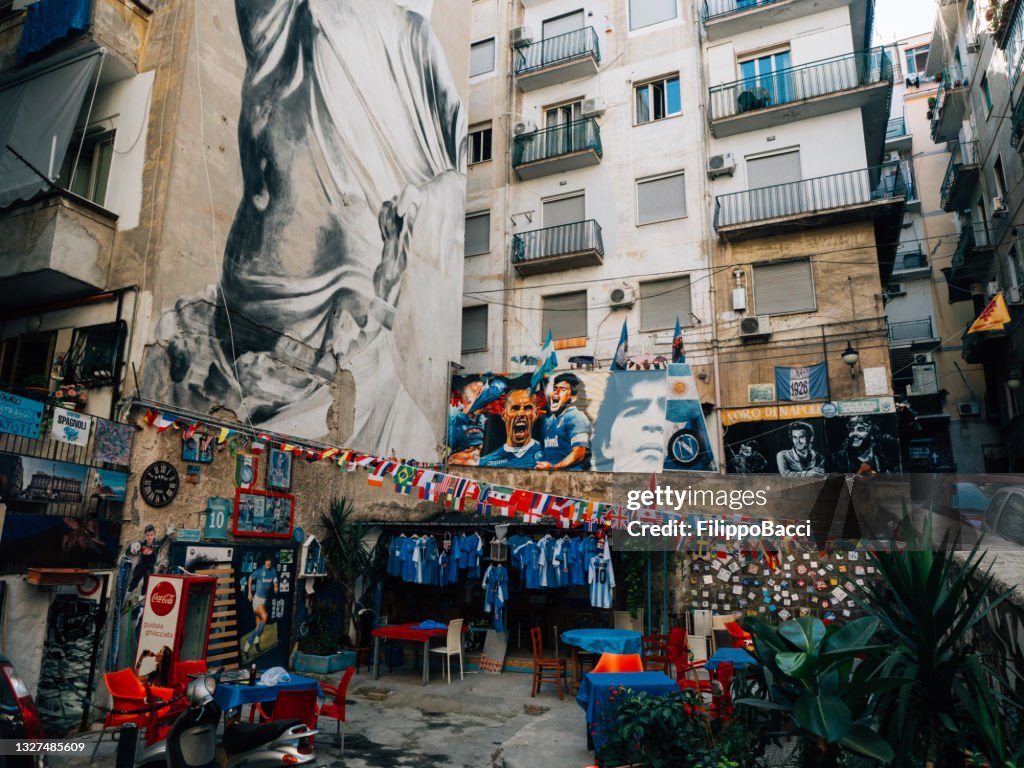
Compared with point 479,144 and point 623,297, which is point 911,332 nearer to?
point 623,297

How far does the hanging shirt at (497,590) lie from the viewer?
12.0m

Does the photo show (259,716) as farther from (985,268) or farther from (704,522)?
Answer: (985,268)

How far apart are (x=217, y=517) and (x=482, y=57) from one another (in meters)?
17.9

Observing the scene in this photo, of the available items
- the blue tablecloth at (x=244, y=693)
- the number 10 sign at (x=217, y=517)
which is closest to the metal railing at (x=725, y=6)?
the number 10 sign at (x=217, y=517)

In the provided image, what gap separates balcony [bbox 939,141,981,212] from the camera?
2125 centimetres

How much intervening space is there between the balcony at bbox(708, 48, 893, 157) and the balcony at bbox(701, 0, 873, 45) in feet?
5.44

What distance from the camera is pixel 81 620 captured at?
8.55 metres

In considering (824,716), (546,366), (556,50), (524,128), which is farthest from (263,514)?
(556,50)

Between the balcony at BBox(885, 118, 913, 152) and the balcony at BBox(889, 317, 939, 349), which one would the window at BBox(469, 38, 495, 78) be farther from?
the balcony at BBox(889, 317, 939, 349)

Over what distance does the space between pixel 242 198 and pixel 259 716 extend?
333 inches

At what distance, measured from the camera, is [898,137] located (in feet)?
86.2

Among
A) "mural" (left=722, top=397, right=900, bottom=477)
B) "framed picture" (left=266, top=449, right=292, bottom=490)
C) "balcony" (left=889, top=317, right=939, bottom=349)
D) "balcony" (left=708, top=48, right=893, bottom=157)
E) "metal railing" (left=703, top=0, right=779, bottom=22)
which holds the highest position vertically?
"metal railing" (left=703, top=0, right=779, bottom=22)

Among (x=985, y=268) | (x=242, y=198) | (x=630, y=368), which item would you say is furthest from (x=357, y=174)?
(x=985, y=268)

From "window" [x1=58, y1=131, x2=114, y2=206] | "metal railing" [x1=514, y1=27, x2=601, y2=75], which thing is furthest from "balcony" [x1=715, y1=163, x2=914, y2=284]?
"window" [x1=58, y1=131, x2=114, y2=206]
